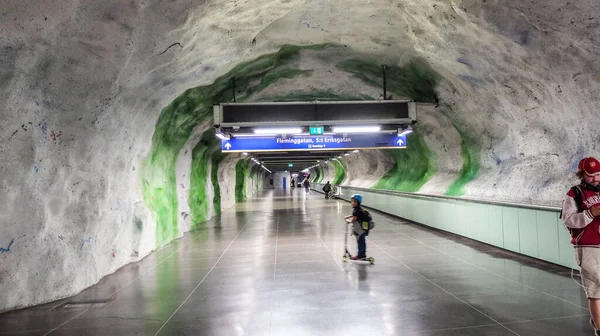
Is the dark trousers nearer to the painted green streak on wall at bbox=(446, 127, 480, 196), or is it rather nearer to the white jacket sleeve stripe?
the white jacket sleeve stripe

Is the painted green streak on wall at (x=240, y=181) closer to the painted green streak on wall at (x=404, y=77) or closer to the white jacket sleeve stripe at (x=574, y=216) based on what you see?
the painted green streak on wall at (x=404, y=77)

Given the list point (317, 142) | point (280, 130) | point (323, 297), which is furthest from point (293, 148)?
point (323, 297)

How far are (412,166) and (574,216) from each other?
1397cm

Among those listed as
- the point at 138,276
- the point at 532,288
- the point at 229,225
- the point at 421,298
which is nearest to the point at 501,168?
the point at 532,288

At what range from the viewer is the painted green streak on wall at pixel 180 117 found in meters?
9.85

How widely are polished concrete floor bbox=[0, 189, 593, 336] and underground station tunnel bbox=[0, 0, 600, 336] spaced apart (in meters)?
0.04

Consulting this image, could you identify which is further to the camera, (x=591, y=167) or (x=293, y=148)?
(x=293, y=148)

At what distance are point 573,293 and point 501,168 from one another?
468cm

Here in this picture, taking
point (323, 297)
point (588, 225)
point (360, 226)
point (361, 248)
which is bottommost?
point (323, 297)

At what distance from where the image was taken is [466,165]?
39.4 feet

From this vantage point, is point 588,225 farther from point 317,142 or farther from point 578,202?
point 317,142

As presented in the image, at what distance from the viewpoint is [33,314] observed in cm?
521

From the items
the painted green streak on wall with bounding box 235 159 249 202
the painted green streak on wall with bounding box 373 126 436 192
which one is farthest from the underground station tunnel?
the painted green streak on wall with bounding box 235 159 249 202

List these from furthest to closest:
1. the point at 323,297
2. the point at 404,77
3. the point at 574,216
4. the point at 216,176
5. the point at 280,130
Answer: the point at 216,176, the point at 404,77, the point at 280,130, the point at 323,297, the point at 574,216
